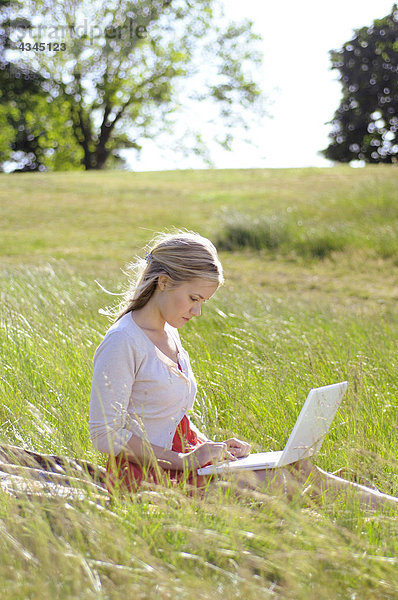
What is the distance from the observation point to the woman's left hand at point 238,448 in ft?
10.5

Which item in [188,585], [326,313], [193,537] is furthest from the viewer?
[326,313]

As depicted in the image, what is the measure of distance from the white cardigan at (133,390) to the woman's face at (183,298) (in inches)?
6.0

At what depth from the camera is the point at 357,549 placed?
2436 millimetres

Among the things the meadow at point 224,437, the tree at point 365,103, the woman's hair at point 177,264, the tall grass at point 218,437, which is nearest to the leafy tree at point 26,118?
the tree at point 365,103

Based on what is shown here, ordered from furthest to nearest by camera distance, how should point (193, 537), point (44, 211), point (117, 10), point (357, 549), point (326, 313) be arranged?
point (117, 10)
point (44, 211)
point (326, 313)
point (357, 549)
point (193, 537)

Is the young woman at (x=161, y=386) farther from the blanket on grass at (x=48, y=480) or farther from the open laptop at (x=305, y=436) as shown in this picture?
the blanket on grass at (x=48, y=480)

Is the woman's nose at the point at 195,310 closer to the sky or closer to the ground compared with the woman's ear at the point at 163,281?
closer to the ground

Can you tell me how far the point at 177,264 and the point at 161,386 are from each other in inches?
20.7

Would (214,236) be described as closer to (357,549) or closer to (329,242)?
(329,242)

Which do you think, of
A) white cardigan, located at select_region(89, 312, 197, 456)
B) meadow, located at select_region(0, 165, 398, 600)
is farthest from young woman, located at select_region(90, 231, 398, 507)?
meadow, located at select_region(0, 165, 398, 600)

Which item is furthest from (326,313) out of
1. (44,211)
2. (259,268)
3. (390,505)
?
(44,211)

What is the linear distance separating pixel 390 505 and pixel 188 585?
1.24m

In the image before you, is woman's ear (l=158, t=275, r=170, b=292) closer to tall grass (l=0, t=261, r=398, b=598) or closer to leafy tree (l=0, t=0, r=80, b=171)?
tall grass (l=0, t=261, r=398, b=598)

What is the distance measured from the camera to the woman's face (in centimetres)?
324
